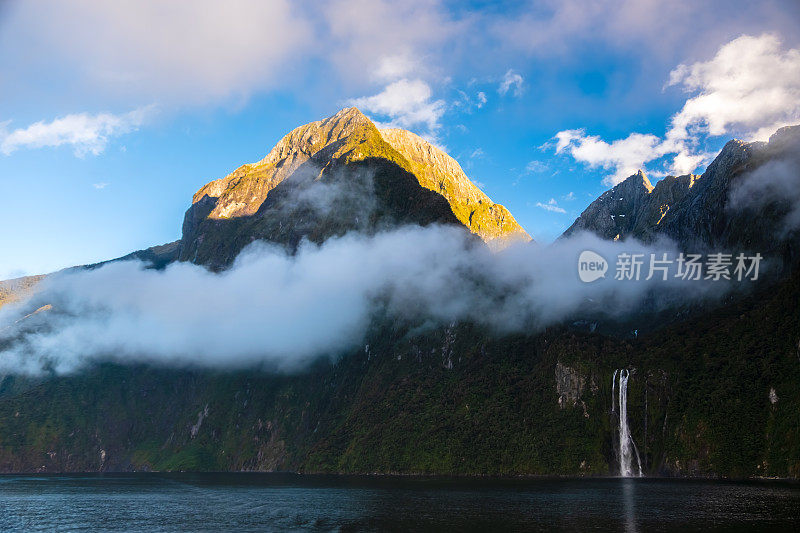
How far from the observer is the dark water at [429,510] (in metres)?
106

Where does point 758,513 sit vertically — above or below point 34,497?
above

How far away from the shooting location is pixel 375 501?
151500 mm

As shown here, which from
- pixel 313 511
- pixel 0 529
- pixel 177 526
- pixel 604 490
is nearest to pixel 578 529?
pixel 313 511

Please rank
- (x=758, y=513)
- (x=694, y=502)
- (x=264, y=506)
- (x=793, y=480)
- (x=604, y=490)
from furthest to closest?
(x=793, y=480) → (x=604, y=490) → (x=264, y=506) → (x=694, y=502) → (x=758, y=513)

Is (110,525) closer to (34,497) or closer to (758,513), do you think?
(34,497)

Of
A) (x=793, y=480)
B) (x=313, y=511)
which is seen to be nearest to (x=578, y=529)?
(x=313, y=511)

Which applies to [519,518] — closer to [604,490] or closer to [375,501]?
[375,501]

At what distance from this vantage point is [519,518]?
372 feet

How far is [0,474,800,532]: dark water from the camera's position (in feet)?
346

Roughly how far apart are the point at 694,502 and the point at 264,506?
98.0 meters

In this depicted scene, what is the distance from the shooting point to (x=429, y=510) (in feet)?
425

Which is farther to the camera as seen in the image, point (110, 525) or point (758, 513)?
point (110, 525)

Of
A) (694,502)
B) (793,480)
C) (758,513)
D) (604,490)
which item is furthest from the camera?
(793,480)

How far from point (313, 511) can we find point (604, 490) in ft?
289
